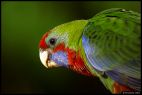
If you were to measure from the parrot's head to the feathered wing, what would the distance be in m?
0.13

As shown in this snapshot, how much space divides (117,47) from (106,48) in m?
0.07

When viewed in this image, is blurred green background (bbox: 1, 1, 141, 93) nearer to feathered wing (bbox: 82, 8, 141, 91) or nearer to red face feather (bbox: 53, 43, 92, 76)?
red face feather (bbox: 53, 43, 92, 76)

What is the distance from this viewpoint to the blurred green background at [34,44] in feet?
16.4

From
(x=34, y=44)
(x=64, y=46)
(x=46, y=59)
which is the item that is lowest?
(x=34, y=44)

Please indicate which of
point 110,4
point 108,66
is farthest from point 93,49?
point 110,4

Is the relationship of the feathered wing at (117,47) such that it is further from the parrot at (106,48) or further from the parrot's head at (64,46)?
the parrot's head at (64,46)

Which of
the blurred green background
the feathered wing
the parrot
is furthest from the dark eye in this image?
the blurred green background

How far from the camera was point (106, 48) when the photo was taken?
2406 mm

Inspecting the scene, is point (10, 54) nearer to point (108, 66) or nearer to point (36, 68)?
point (36, 68)

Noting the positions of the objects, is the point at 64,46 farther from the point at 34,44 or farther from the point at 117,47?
the point at 34,44

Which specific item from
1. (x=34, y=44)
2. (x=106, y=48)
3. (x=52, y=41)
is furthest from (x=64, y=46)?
(x=34, y=44)

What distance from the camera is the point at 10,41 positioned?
207 inches

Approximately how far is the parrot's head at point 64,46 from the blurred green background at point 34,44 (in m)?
2.10

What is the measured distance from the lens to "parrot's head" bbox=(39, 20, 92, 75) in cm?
265
